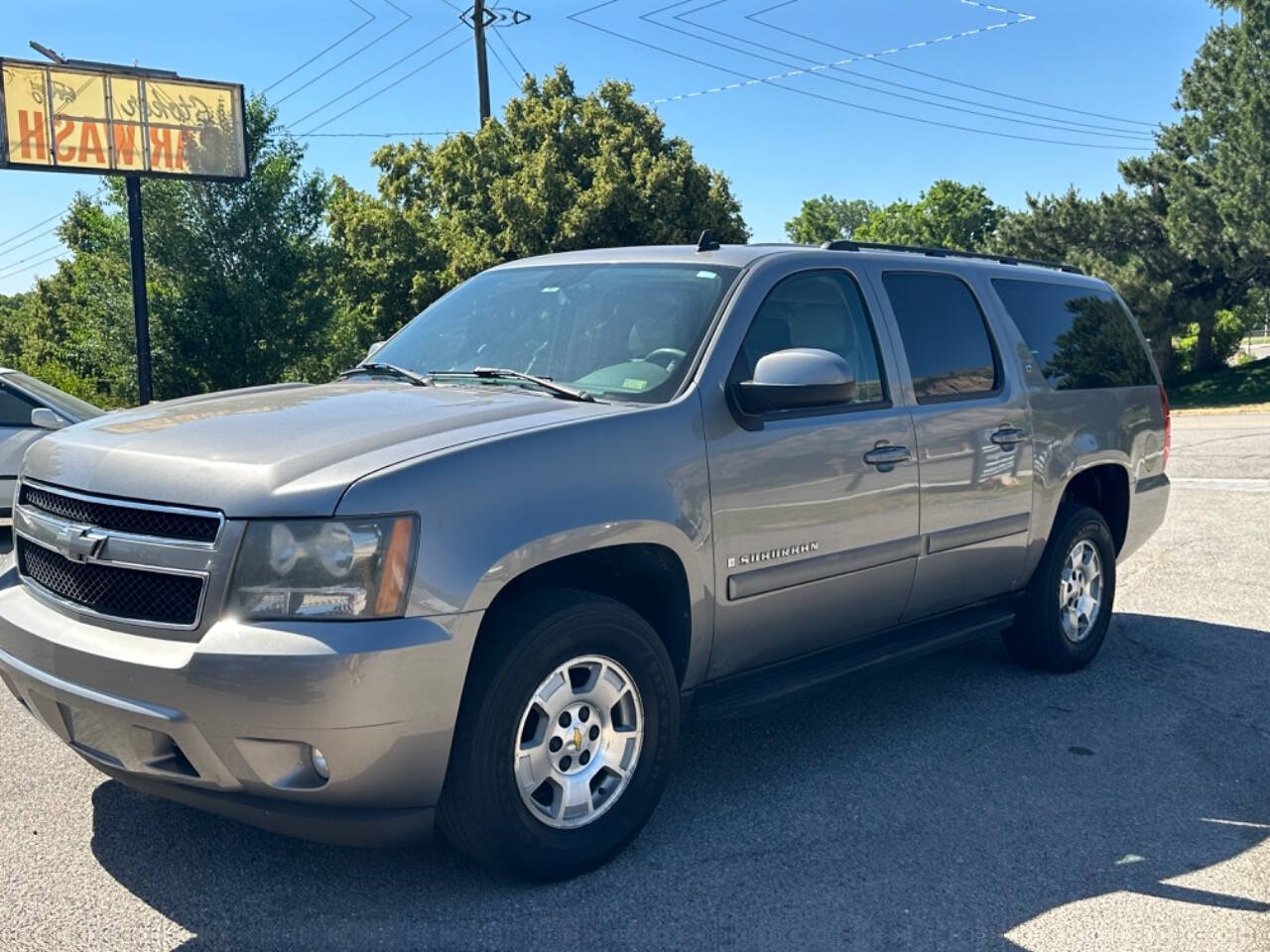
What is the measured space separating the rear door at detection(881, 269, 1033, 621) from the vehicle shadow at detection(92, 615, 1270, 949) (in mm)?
658

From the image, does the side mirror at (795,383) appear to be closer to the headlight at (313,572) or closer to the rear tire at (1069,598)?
the headlight at (313,572)

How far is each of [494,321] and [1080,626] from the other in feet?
10.9

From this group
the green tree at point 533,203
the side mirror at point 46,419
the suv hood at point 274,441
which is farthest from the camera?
the green tree at point 533,203

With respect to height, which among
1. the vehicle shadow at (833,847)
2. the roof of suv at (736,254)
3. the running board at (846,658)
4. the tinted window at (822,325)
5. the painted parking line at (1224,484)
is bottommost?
the vehicle shadow at (833,847)

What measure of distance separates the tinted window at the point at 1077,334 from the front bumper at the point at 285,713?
359cm

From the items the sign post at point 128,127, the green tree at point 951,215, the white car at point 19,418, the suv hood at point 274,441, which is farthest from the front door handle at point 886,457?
the green tree at point 951,215

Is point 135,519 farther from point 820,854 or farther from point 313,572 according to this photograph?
point 820,854

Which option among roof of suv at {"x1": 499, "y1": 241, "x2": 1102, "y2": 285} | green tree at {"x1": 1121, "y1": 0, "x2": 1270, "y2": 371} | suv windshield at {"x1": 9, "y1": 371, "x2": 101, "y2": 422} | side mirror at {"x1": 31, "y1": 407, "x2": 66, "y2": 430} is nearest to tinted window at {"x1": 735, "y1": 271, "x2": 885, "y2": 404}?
roof of suv at {"x1": 499, "y1": 241, "x2": 1102, "y2": 285}

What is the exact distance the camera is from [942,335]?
5.17 m

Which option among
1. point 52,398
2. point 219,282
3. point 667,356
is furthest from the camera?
point 219,282

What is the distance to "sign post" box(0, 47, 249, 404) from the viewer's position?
1864cm

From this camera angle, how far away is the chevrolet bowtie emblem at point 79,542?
11.0 ft

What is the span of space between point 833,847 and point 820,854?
0.08 metres

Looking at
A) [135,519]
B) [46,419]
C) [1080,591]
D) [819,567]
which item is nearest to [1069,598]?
[1080,591]
